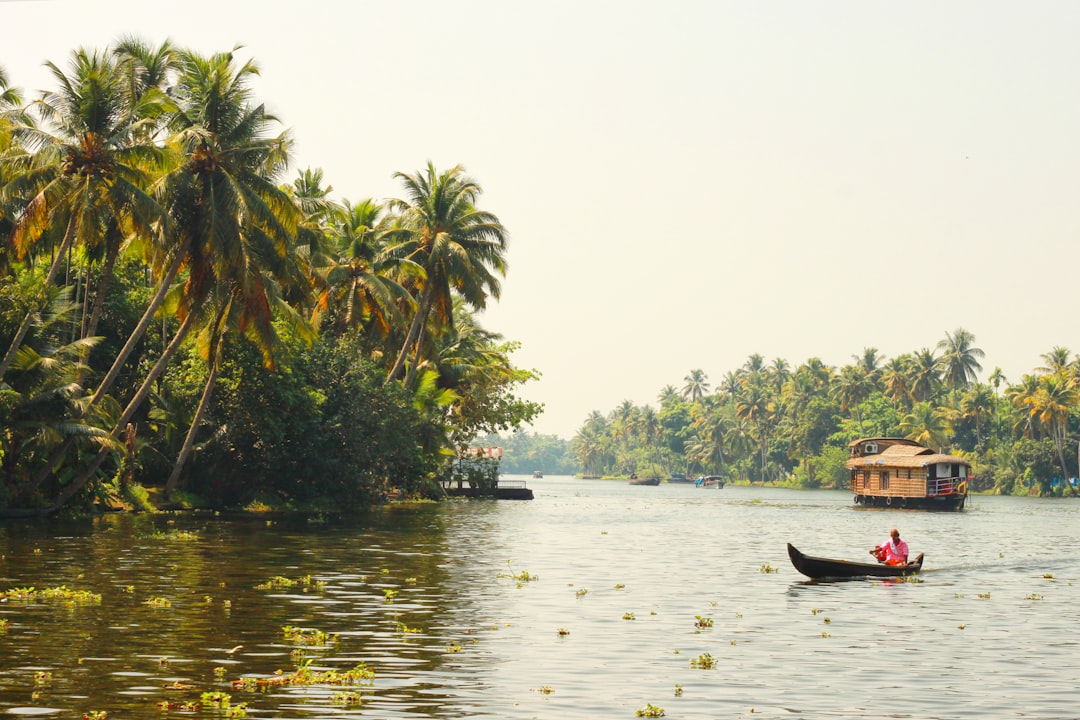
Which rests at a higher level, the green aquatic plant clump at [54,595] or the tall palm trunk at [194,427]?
the tall palm trunk at [194,427]

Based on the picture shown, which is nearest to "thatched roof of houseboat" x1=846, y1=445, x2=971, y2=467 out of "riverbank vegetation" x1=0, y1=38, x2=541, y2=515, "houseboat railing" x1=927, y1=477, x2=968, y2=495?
"houseboat railing" x1=927, y1=477, x2=968, y2=495

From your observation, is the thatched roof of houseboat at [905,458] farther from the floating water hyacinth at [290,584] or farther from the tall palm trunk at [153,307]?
the floating water hyacinth at [290,584]

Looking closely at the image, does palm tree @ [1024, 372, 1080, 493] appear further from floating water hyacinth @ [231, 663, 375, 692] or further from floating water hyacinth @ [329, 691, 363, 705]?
floating water hyacinth @ [329, 691, 363, 705]

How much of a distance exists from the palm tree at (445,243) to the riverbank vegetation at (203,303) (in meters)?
0.11

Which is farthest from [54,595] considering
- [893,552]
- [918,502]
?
[918,502]

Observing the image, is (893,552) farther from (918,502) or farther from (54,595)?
(918,502)

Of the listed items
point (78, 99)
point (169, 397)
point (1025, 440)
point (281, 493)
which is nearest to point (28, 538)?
point (78, 99)

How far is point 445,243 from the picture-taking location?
2714 inches

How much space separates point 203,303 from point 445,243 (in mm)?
22110

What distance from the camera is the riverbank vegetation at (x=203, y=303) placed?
44156 millimetres

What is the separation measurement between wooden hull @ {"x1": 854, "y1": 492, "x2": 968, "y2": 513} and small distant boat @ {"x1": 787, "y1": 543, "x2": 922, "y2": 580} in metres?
59.8

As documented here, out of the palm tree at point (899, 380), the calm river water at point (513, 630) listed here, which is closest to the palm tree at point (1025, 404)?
the palm tree at point (899, 380)

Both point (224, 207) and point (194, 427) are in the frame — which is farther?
point (194, 427)

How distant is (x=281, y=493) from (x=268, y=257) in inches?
707
